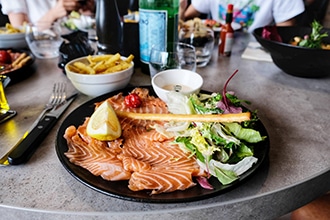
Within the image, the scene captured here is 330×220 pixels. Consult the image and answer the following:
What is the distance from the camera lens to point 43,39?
1397 mm

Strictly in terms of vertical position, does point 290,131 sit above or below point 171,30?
below

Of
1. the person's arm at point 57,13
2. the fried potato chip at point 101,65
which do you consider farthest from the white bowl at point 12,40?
the person's arm at point 57,13

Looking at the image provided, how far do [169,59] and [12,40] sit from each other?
0.89 meters

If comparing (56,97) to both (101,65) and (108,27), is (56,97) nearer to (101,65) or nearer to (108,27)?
(101,65)

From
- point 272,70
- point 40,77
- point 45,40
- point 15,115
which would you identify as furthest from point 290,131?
point 45,40

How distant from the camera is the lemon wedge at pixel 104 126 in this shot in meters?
0.68

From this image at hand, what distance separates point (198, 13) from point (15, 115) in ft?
7.06

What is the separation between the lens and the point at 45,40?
141 centimetres

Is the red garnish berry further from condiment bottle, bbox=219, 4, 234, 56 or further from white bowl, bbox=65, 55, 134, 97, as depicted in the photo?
condiment bottle, bbox=219, 4, 234, 56

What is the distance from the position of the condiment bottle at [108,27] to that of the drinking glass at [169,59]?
207 millimetres

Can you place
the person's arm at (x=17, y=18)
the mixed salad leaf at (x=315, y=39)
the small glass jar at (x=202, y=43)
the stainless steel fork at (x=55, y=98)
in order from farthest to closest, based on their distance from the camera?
the person's arm at (x=17, y=18) → the small glass jar at (x=202, y=43) → the mixed salad leaf at (x=315, y=39) → the stainless steel fork at (x=55, y=98)

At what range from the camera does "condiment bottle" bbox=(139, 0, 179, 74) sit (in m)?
1.05

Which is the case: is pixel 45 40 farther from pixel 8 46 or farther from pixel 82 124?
pixel 82 124

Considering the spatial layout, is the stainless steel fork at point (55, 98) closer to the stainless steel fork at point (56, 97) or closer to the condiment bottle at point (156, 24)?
the stainless steel fork at point (56, 97)
